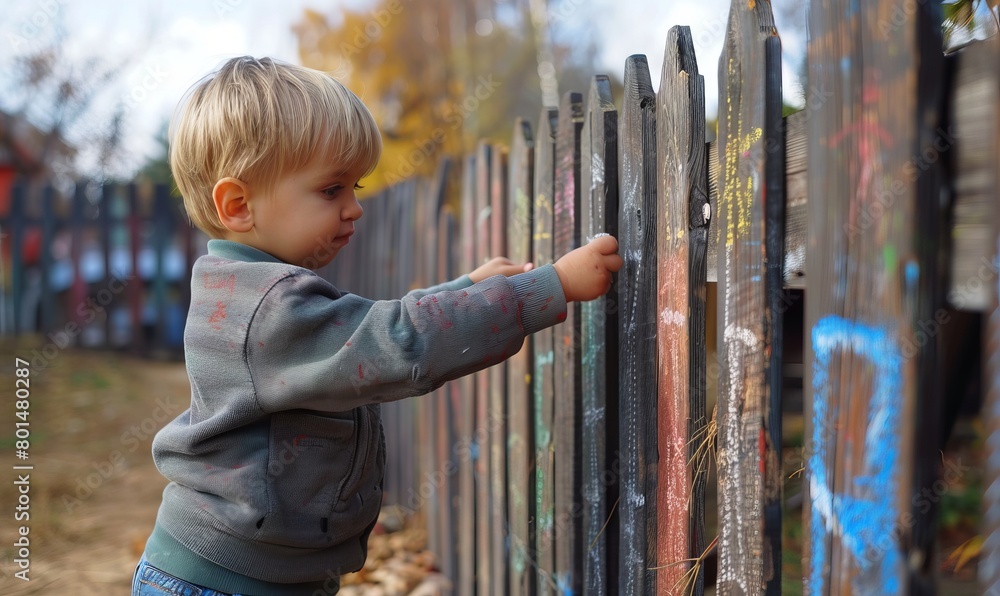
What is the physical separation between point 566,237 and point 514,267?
0.23 m

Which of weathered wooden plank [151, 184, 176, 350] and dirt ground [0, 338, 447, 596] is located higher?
weathered wooden plank [151, 184, 176, 350]

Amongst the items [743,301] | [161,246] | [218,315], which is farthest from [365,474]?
[161,246]

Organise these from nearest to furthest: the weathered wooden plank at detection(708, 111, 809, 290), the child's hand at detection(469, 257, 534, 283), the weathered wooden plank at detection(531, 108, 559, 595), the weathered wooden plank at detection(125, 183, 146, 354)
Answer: the weathered wooden plank at detection(708, 111, 809, 290)
the child's hand at detection(469, 257, 534, 283)
the weathered wooden plank at detection(531, 108, 559, 595)
the weathered wooden plank at detection(125, 183, 146, 354)

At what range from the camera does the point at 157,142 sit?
17.4 metres

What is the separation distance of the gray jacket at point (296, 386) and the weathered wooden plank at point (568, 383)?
544 millimetres

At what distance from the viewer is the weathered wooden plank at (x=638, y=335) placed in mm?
1739

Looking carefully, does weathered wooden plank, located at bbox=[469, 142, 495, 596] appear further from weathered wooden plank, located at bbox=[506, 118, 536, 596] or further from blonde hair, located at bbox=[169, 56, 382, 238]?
blonde hair, located at bbox=[169, 56, 382, 238]

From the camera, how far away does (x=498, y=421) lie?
2900 mm

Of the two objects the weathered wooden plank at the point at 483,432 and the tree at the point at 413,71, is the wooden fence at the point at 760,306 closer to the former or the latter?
the weathered wooden plank at the point at 483,432

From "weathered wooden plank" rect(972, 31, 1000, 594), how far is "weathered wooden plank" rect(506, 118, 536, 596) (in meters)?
1.68

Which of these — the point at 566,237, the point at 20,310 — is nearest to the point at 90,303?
the point at 20,310

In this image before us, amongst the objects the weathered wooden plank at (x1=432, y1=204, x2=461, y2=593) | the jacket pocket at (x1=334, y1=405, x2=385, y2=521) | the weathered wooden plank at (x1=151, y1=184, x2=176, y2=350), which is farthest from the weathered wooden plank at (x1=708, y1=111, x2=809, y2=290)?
the weathered wooden plank at (x1=151, y1=184, x2=176, y2=350)

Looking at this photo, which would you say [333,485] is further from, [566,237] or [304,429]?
[566,237]

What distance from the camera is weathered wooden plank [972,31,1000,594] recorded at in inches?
34.9
